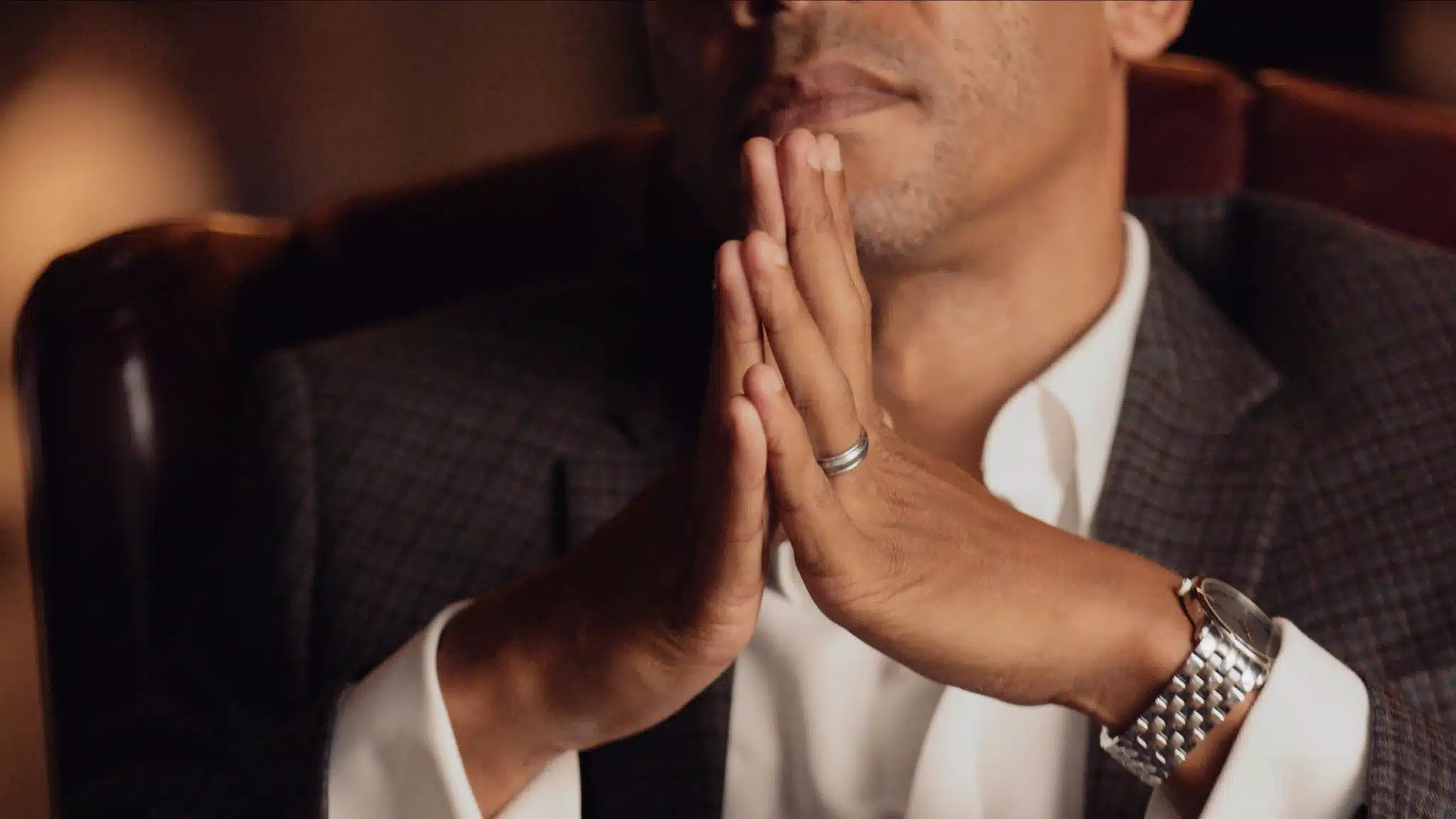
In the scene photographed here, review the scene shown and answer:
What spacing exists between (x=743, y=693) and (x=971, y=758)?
16cm

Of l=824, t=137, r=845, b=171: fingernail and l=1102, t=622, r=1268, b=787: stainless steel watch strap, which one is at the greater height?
l=824, t=137, r=845, b=171: fingernail

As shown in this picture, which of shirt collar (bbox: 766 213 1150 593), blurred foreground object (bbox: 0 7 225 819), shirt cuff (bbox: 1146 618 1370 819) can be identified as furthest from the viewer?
blurred foreground object (bbox: 0 7 225 819)

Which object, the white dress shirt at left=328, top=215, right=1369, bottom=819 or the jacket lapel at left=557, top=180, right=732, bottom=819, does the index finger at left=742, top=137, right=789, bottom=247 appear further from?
the jacket lapel at left=557, top=180, right=732, bottom=819

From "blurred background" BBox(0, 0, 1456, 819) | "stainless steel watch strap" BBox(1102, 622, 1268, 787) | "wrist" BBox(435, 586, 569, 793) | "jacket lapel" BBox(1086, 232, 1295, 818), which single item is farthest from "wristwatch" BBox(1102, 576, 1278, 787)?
"blurred background" BBox(0, 0, 1456, 819)

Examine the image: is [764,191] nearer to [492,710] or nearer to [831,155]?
[831,155]

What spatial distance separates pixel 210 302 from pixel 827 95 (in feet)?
1.83

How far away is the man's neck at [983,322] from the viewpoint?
984 millimetres

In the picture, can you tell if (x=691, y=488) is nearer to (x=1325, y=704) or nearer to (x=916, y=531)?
(x=916, y=531)

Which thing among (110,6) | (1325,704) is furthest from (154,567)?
(1325,704)

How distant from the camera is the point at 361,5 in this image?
1.40m

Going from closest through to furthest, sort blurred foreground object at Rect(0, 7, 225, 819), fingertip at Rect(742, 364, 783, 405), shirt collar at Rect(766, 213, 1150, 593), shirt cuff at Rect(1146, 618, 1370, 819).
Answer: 1. fingertip at Rect(742, 364, 783, 405)
2. shirt cuff at Rect(1146, 618, 1370, 819)
3. shirt collar at Rect(766, 213, 1150, 593)
4. blurred foreground object at Rect(0, 7, 225, 819)

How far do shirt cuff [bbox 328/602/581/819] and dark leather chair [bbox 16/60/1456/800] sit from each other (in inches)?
10.3

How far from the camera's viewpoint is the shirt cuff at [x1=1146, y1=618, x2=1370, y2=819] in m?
0.71

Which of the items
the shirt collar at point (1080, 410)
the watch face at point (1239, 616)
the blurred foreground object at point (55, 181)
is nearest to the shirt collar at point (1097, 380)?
the shirt collar at point (1080, 410)
